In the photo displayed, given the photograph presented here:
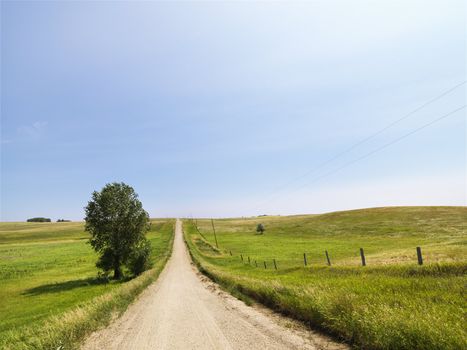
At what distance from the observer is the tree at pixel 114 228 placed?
48594 mm

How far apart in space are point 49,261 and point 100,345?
69.5 m

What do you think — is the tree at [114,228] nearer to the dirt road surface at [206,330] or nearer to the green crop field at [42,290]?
the green crop field at [42,290]

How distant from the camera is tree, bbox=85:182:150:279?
48594 millimetres

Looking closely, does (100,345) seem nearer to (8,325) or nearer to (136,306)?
(136,306)

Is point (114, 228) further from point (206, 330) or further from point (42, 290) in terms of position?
point (206, 330)

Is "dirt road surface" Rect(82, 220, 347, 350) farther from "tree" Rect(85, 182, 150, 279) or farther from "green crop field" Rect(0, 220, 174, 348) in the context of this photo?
"tree" Rect(85, 182, 150, 279)

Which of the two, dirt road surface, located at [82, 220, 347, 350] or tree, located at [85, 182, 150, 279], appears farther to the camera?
tree, located at [85, 182, 150, 279]

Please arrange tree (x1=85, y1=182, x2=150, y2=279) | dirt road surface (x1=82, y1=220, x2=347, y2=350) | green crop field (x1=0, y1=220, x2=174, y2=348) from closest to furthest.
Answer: dirt road surface (x1=82, y1=220, x2=347, y2=350), green crop field (x1=0, y1=220, x2=174, y2=348), tree (x1=85, y1=182, x2=150, y2=279)

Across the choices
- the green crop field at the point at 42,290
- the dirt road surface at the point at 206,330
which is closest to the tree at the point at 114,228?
the green crop field at the point at 42,290

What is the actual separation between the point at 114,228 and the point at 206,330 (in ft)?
134

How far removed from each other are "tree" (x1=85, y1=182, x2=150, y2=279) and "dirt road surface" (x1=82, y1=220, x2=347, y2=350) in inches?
1265

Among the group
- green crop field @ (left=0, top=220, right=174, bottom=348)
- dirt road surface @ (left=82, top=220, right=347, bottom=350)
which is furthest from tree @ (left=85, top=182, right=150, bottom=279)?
dirt road surface @ (left=82, top=220, right=347, bottom=350)

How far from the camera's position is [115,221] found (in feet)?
161

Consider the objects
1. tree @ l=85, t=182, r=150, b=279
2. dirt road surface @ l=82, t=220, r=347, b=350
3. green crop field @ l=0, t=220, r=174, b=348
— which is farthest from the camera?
tree @ l=85, t=182, r=150, b=279
